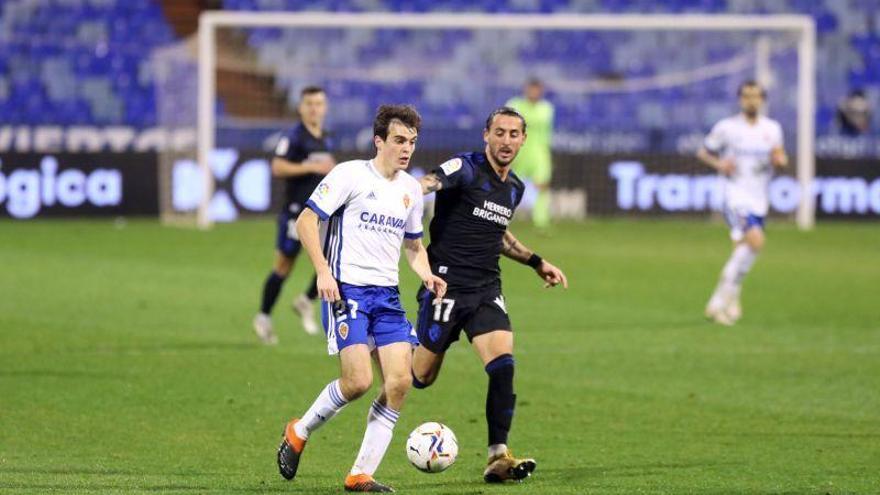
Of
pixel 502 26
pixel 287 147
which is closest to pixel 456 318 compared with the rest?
pixel 287 147

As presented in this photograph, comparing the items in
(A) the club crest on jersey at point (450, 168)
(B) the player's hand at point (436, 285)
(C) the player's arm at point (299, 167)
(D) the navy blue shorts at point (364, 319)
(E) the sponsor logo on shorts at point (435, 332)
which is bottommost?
(E) the sponsor logo on shorts at point (435, 332)

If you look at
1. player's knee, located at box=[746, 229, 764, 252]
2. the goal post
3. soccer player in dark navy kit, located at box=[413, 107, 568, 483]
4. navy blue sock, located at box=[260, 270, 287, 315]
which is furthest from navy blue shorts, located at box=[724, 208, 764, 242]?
the goal post

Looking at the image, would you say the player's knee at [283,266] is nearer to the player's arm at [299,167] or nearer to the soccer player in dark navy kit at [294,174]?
the soccer player in dark navy kit at [294,174]

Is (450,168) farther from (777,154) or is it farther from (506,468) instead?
(777,154)

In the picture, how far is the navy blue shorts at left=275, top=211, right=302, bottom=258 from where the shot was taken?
13.9 meters

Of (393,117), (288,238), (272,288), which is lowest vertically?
(272,288)

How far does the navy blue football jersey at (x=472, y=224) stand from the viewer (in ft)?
29.3

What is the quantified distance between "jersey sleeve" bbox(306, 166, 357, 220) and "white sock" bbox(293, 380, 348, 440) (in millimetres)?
839

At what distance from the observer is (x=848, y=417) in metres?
10.9

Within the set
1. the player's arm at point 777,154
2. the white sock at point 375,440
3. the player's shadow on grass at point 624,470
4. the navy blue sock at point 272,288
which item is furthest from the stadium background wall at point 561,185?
the white sock at point 375,440

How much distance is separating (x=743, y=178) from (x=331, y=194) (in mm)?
9168

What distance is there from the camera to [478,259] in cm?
897

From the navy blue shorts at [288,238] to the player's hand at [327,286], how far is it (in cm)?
597

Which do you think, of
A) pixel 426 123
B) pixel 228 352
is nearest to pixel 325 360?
pixel 228 352
